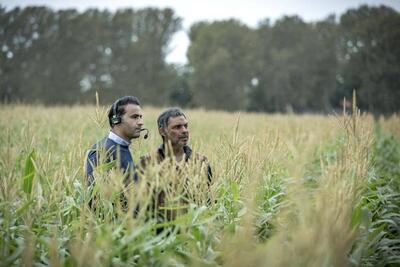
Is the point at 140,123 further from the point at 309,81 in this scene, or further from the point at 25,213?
the point at 309,81

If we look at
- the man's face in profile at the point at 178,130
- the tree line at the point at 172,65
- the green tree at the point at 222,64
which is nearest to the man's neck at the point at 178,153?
the man's face in profile at the point at 178,130

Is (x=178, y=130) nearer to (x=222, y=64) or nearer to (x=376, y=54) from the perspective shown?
(x=222, y=64)

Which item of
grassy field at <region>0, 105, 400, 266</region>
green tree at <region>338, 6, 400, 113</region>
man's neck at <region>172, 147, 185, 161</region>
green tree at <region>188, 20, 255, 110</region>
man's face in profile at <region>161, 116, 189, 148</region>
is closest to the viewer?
grassy field at <region>0, 105, 400, 266</region>

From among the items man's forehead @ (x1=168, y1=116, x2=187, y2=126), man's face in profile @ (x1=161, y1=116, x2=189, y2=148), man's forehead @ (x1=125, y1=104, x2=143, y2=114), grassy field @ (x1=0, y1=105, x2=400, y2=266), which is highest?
man's forehead @ (x1=125, y1=104, x2=143, y2=114)

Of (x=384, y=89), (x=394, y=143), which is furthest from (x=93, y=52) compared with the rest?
(x=394, y=143)

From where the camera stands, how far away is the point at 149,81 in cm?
2881

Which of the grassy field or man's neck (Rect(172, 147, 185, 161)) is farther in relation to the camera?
man's neck (Rect(172, 147, 185, 161))

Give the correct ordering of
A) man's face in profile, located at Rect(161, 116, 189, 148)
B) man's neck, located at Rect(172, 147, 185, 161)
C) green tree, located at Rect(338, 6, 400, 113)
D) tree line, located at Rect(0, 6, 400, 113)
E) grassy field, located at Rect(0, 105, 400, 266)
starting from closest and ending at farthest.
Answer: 1. grassy field, located at Rect(0, 105, 400, 266)
2. man's face in profile, located at Rect(161, 116, 189, 148)
3. man's neck, located at Rect(172, 147, 185, 161)
4. tree line, located at Rect(0, 6, 400, 113)
5. green tree, located at Rect(338, 6, 400, 113)

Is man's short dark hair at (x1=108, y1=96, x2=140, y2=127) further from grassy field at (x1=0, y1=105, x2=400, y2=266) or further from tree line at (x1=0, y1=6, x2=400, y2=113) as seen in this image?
tree line at (x1=0, y1=6, x2=400, y2=113)

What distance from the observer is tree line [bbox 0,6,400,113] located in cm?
2716

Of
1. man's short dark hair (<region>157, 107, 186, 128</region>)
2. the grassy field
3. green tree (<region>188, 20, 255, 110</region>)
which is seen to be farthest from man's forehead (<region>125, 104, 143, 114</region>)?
green tree (<region>188, 20, 255, 110</region>)

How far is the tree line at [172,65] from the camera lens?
27.2 m

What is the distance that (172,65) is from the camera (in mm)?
29719

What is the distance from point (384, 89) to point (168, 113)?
29012 mm
